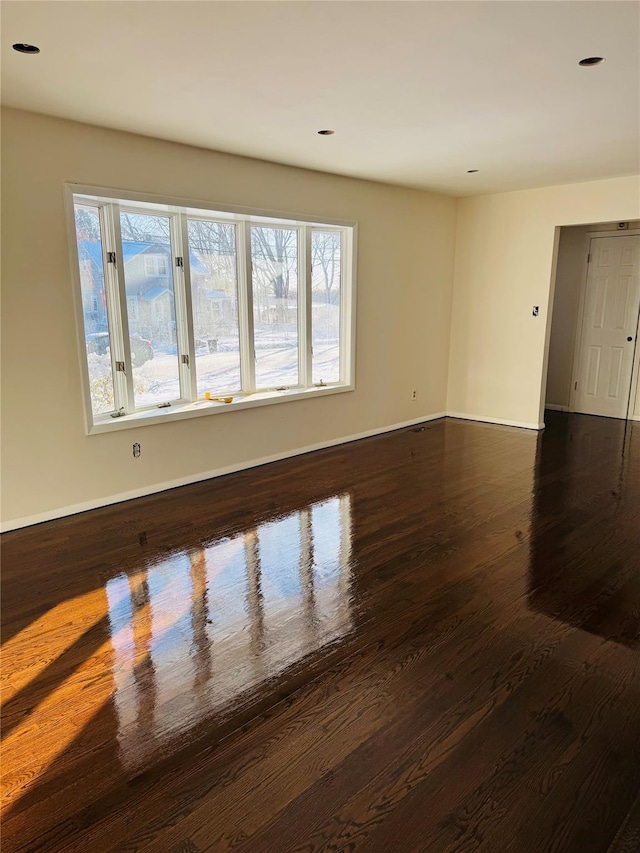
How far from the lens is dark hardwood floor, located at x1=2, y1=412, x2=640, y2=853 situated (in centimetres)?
161

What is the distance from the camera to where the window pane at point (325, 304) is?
5477 mm

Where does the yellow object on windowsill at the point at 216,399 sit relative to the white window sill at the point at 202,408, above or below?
above

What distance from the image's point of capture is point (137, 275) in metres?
4.21

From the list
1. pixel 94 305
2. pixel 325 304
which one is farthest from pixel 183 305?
pixel 325 304

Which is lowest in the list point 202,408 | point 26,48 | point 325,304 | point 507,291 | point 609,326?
point 202,408

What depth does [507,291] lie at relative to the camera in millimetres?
6457

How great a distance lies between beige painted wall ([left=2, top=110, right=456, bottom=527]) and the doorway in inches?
83.2

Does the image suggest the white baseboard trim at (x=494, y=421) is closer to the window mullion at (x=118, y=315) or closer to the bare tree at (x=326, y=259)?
the bare tree at (x=326, y=259)

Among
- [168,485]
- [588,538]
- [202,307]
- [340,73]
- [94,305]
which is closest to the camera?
[340,73]

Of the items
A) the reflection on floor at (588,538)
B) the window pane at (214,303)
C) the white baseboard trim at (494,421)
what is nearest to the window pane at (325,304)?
the window pane at (214,303)

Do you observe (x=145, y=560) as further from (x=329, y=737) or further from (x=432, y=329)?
(x=432, y=329)

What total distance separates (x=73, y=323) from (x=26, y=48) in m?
1.62

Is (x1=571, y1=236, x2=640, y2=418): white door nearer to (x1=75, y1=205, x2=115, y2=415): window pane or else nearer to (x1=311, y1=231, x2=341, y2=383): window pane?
(x1=311, y1=231, x2=341, y2=383): window pane

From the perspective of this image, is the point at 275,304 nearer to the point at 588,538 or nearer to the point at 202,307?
the point at 202,307
